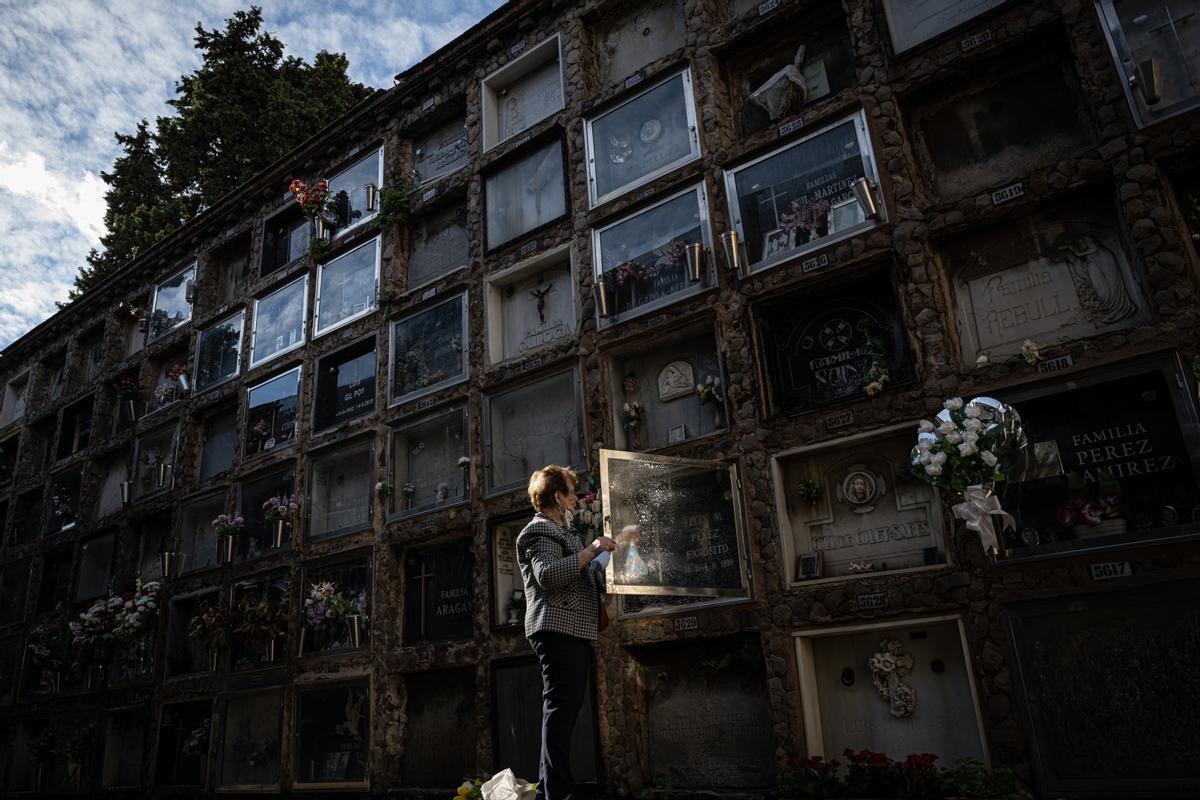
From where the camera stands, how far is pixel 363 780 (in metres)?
10.9

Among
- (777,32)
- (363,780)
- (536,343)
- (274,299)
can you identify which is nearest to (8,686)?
(274,299)

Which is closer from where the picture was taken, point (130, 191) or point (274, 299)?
point (274, 299)

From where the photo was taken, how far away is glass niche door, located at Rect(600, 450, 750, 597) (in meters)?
7.39

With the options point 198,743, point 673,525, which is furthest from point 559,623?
point 198,743

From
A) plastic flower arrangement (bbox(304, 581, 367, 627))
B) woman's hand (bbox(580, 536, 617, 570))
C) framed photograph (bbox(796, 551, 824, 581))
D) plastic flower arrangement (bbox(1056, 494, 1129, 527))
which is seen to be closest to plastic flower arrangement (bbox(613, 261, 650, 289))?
framed photograph (bbox(796, 551, 824, 581))

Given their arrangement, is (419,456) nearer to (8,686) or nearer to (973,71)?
Result: (973,71)

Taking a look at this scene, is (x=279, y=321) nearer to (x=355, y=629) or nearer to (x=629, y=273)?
(x=355, y=629)

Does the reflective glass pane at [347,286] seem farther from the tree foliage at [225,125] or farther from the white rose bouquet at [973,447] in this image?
the white rose bouquet at [973,447]

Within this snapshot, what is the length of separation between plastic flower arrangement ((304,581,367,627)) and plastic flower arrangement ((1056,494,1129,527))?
8.57 m

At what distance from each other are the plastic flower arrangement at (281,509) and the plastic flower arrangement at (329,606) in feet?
4.88

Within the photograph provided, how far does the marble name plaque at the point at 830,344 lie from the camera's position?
329 inches

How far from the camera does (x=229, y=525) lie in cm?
1380

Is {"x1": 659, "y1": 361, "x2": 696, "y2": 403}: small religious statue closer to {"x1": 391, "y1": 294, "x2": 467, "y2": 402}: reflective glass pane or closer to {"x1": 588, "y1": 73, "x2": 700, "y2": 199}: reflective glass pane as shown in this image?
{"x1": 588, "y1": 73, "x2": 700, "y2": 199}: reflective glass pane

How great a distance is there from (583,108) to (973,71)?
504 cm
